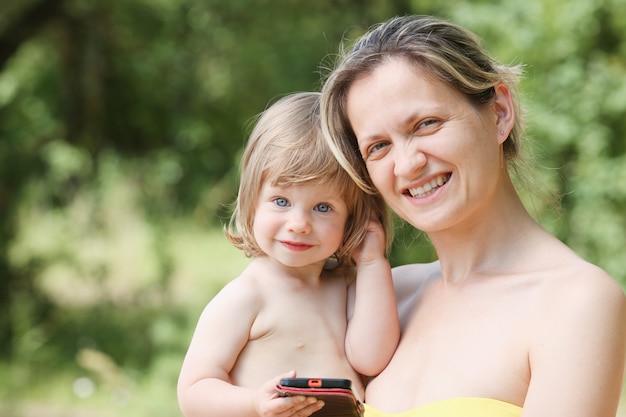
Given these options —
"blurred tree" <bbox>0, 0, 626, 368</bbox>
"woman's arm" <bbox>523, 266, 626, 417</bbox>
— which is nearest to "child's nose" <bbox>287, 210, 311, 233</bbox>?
"woman's arm" <bbox>523, 266, 626, 417</bbox>

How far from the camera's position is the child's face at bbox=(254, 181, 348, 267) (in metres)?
2.08

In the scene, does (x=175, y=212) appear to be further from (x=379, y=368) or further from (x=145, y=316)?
(x=379, y=368)

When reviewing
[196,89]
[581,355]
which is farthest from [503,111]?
[196,89]

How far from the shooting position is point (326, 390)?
5.41 feet

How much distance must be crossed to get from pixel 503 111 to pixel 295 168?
462mm

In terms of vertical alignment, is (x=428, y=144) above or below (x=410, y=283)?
above

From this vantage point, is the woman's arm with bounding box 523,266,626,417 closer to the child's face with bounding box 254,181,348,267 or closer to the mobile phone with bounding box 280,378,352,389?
the mobile phone with bounding box 280,378,352,389

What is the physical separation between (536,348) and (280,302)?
619 millimetres

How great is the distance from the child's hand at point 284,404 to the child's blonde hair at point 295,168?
0.50 metres

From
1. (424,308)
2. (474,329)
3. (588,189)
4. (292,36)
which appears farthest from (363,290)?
(292,36)

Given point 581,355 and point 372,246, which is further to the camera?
point 372,246

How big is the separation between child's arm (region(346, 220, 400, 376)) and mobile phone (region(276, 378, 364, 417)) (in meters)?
0.34

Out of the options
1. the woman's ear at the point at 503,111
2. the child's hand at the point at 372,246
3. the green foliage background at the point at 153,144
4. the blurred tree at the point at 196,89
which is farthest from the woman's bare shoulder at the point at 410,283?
the blurred tree at the point at 196,89

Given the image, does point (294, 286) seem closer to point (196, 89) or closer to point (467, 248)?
point (467, 248)
